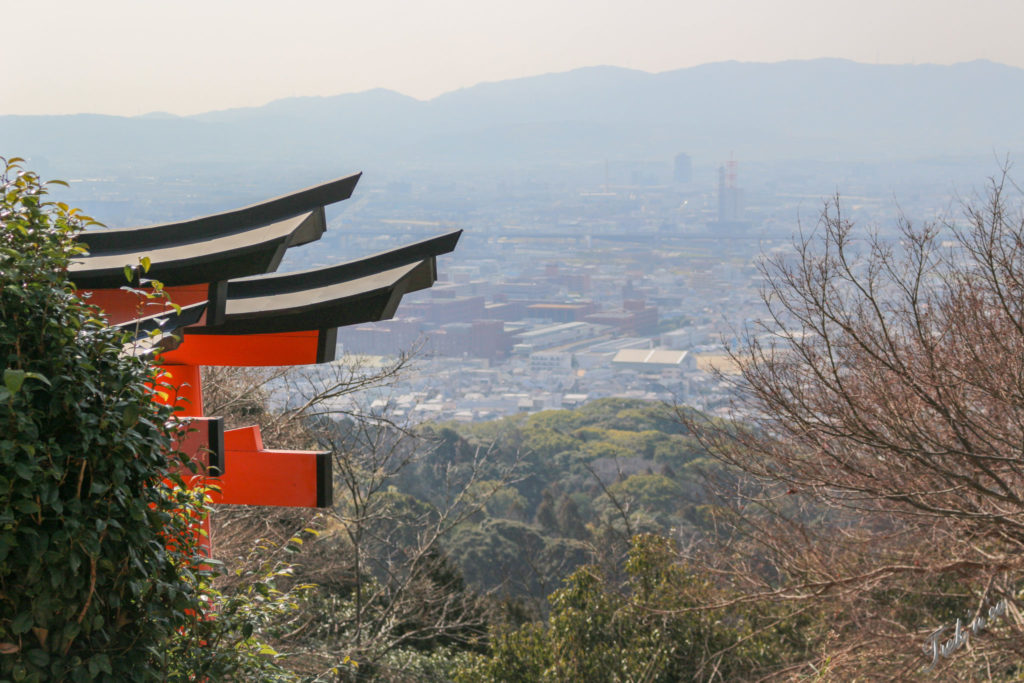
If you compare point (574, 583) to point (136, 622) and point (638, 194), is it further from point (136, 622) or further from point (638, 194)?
point (638, 194)

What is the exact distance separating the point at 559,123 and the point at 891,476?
69.7 metres

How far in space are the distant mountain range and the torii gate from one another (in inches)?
1737

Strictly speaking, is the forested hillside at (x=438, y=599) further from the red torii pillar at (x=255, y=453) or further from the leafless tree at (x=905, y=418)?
the leafless tree at (x=905, y=418)

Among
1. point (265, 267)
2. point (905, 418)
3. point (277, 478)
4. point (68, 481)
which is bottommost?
point (905, 418)

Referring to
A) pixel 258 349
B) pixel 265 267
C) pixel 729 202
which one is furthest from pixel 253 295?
pixel 729 202

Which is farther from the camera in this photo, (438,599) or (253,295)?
(438,599)

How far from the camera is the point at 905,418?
506 centimetres

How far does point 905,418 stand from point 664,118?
73.4m

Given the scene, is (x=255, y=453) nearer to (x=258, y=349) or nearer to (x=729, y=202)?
(x=258, y=349)

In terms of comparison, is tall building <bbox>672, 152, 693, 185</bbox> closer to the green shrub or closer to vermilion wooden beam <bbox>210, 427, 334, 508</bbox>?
vermilion wooden beam <bbox>210, 427, 334, 508</bbox>

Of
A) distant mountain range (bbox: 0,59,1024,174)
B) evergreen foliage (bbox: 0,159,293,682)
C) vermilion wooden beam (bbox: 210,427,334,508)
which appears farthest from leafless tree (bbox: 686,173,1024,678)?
distant mountain range (bbox: 0,59,1024,174)

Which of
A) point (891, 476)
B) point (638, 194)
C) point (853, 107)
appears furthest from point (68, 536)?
point (853, 107)

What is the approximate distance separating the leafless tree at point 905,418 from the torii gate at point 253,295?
2936 millimetres

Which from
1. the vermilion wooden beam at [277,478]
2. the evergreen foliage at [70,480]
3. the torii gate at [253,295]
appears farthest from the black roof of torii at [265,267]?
the evergreen foliage at [70,480]
